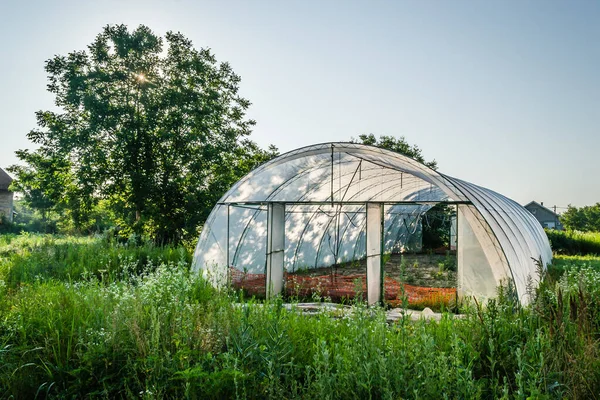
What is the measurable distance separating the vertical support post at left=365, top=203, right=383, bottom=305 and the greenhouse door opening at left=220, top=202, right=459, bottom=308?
2 centimetres

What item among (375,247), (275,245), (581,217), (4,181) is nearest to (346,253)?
(375,247)

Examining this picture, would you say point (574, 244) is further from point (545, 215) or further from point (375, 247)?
point (545, 215)

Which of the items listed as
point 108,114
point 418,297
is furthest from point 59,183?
point 418,297

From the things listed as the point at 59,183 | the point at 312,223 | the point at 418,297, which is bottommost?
the point at 418,297

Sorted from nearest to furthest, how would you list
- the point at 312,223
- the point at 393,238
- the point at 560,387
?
the point at 560,387
the point at 312,223
the point at 393,238

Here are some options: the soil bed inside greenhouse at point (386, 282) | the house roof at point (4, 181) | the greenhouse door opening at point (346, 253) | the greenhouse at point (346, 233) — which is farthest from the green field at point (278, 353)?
the house roof at point (4, 181)

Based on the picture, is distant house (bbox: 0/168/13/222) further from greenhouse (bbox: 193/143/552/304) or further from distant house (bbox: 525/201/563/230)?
distant house (bbox: 525/201/563/230)

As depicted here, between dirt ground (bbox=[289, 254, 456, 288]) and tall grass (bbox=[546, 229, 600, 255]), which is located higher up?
tall grass (bbox=[546, 229, 600, 255])

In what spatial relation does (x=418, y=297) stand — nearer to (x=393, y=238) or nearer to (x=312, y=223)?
(x=312, y=223)

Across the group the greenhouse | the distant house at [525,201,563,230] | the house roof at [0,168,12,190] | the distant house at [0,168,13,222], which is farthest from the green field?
the distant house at [525,201,563,230]

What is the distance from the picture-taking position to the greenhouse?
8602 millimetres

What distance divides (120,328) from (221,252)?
22.6ft

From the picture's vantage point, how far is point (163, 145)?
19.5 m

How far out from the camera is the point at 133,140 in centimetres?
1906
